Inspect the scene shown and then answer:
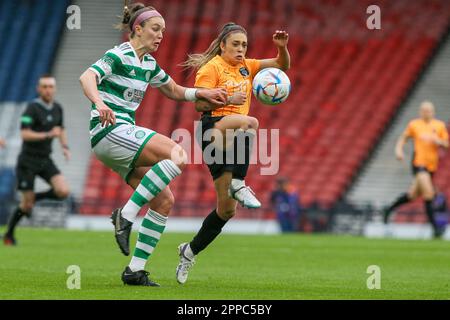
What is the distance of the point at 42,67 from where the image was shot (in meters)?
29.9

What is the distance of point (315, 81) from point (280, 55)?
18.4m

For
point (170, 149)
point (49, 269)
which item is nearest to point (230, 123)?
point (170, 149)

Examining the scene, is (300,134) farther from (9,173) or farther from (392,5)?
(9,173)

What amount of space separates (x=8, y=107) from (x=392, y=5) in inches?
437

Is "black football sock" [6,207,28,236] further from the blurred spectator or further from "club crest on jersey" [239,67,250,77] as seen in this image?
the blurred spectator

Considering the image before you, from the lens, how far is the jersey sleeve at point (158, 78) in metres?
9.02

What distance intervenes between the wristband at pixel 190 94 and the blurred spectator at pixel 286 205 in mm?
13901

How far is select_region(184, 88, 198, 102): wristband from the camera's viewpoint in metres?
9.03

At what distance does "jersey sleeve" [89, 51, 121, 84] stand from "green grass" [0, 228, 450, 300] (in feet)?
5.62

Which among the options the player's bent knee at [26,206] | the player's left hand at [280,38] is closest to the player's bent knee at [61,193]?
the player's bent knee at [26,206]

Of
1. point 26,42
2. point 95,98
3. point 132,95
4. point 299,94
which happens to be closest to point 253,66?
point 132,95

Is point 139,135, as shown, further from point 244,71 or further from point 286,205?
point 286,205

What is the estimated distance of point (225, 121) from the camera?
9156 mm
